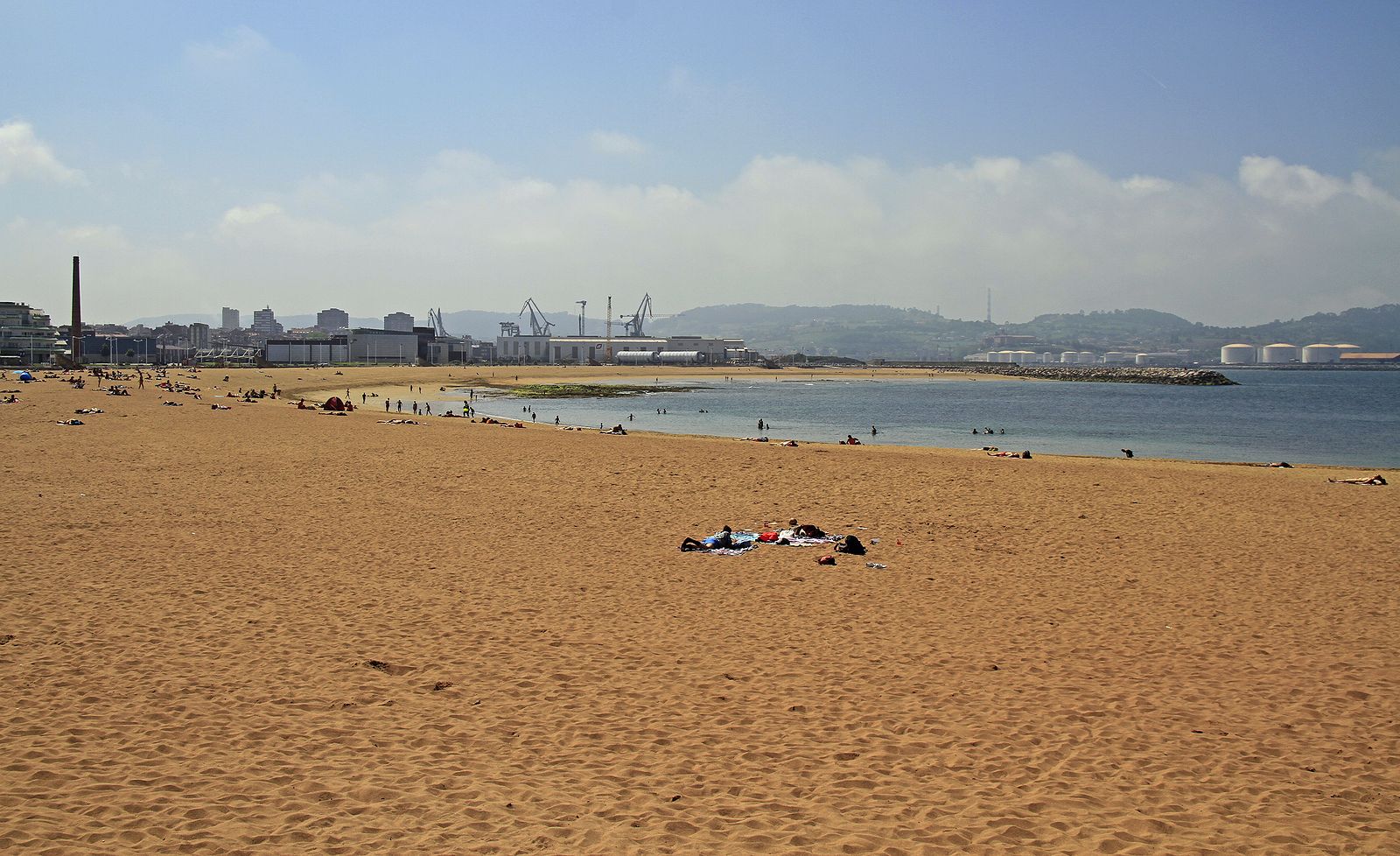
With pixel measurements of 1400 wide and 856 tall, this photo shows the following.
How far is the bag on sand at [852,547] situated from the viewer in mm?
12781

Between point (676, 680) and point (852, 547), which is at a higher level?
point (852, 547)

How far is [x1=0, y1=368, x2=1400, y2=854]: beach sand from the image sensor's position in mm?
5238

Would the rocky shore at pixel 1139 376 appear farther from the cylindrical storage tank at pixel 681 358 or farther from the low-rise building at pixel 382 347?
the low-rise building at pixel 382 347

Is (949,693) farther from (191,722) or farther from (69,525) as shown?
(69,525)

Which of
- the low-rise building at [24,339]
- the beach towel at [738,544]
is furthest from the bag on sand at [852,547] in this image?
the low-rise building at [24,339]

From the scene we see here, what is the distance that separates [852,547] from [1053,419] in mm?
47578

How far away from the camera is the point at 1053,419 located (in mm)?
56031

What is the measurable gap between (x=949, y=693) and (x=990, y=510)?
32.4ft

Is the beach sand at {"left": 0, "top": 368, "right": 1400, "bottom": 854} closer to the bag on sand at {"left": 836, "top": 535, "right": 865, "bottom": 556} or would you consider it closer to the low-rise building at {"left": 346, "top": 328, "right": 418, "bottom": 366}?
the bag on sand at {"left": 836, "top": 535, "right": 865, "bottom": 556}

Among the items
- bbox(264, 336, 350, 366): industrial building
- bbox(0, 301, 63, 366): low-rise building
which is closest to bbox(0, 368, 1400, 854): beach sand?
bbox(0, 301, 63, 366): low-rise building

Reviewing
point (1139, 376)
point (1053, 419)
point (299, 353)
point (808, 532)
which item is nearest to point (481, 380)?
point (299, 353)

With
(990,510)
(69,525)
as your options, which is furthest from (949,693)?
(69,525)

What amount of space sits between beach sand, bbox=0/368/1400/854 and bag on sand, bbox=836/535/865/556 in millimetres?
234

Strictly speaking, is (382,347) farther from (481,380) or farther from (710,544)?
(710,544)
